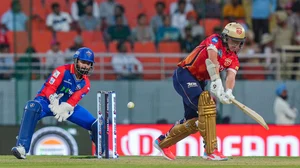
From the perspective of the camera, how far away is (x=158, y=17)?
2086 cm

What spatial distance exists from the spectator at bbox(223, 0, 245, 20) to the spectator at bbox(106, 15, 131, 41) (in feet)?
6.83

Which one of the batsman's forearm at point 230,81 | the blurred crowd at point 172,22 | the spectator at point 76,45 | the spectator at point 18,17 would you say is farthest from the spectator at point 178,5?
the batsman's forearm at point 230,81

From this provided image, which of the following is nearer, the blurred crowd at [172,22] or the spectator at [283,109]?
the spectator at [283,109]

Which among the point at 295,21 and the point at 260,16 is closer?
the point at 260,16

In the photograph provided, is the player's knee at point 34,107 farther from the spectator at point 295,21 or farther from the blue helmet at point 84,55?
the spectator at point 295,21

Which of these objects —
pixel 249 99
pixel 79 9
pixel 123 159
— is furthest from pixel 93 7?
pixel 123 159

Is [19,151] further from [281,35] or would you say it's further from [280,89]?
[281,35]

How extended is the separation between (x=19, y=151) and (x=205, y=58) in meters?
2.57

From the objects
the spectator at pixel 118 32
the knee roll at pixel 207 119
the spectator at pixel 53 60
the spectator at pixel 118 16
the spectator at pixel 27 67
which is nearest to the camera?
the knee roll at pixel 207 119

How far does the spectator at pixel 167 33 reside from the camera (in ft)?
66.9

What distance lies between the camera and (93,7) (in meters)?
20.9

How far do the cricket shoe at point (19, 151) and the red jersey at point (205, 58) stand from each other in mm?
2266

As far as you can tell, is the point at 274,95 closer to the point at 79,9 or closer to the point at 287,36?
the point at 287,36

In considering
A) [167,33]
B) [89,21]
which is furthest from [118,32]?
[167,33]
